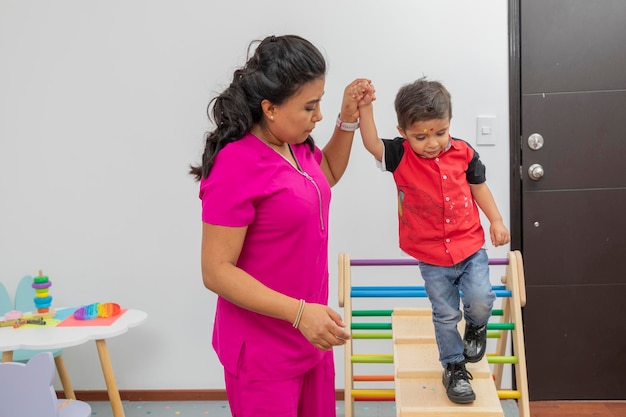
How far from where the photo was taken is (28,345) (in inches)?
100.0

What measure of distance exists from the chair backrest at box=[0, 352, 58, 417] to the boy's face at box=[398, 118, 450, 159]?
1.35m

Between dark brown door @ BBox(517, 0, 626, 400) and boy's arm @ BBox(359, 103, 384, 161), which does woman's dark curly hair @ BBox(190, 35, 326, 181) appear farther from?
dark brown door @ BBox(517, 0, 626, 400)

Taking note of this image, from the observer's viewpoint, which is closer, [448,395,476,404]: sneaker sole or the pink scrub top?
the pink scrub top

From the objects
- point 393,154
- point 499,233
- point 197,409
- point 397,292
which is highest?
point 393,154

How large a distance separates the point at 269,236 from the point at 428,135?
0.67 metres

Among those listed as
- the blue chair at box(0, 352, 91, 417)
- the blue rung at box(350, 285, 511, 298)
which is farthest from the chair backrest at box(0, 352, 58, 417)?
the blue rung at box(350, 285, 511, 298)

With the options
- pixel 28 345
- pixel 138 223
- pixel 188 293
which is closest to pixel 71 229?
pixel 138 223

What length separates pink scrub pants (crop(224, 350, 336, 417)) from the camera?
161 cm

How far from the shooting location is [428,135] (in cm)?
199

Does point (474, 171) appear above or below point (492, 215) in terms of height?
above

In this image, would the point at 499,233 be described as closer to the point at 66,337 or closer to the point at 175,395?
the point at 66,337

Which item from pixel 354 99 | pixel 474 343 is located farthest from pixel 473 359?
pixel 354 99

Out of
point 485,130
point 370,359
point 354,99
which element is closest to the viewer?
point 354,99

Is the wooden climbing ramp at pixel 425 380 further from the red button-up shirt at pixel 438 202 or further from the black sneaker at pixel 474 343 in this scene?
the red button-up shirt at pixel 438 202
